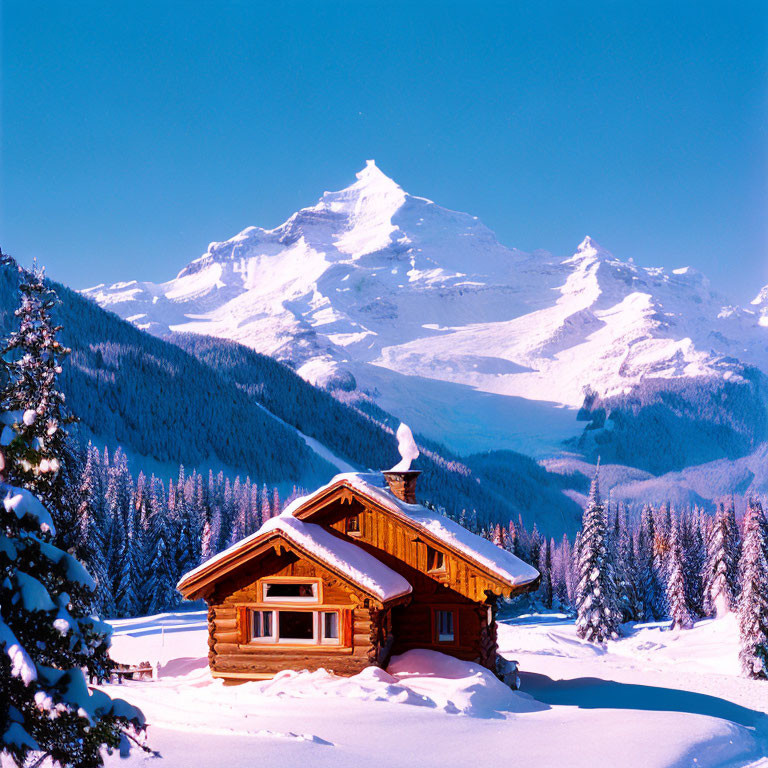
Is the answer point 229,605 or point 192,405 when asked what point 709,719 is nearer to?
point 229,605

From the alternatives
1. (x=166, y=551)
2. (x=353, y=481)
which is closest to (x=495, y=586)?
(x=353, y=481)

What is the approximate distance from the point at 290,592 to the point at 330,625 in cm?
147

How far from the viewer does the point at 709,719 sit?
20.1 metres

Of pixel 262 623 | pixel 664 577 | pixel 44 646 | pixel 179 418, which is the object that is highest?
pixel 179 418

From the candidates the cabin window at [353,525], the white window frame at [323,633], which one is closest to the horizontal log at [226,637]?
the white window frame at [323,633]

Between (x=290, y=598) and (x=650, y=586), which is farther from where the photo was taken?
(x=650, y=586)

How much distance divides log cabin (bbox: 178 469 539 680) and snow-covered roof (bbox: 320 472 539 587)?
0.04m

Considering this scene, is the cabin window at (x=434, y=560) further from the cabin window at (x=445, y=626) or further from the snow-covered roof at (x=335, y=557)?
the cabin window at (x=445, y=626)

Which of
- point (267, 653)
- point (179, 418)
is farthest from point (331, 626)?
Result: point (179, 418)

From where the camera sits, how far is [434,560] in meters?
24.1

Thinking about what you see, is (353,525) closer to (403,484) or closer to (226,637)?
(403,484)

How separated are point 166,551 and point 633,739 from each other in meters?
58.0

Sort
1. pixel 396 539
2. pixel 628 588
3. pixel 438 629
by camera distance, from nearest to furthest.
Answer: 1. pixel 438 629
2. pixel 396 539
3. pixel 628 588

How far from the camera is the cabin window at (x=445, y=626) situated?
2381cm
